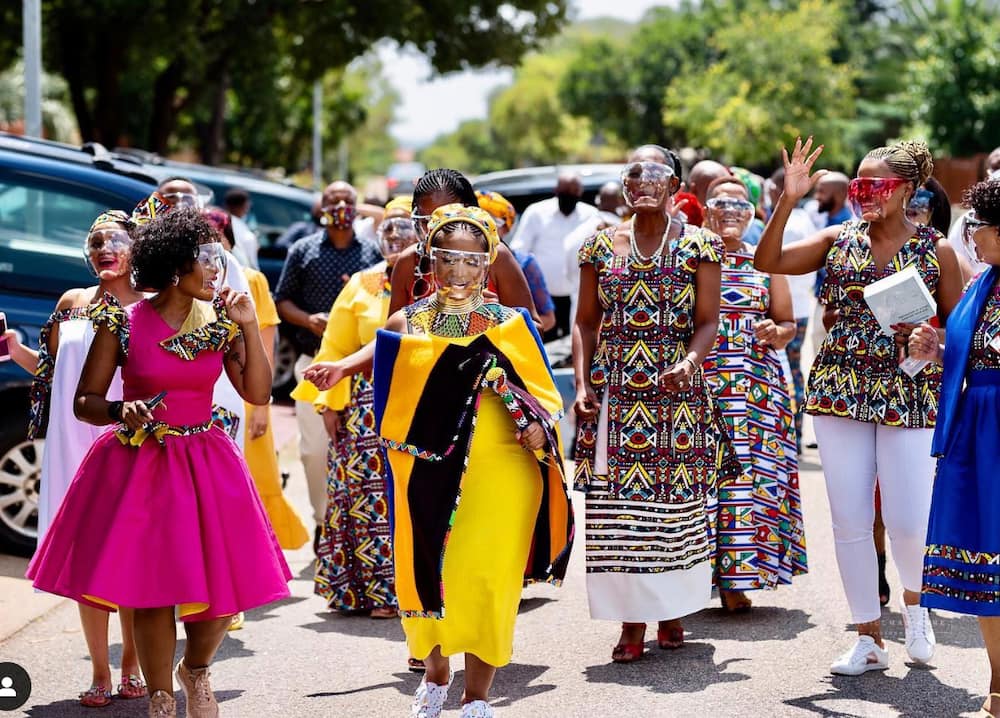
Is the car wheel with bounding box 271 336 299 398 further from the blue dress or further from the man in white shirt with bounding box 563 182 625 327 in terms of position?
the blue dress

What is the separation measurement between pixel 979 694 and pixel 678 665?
1238mm

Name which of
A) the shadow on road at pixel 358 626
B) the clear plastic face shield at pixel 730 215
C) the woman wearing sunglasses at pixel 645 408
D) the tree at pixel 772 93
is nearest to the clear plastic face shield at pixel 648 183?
the woman wearing sunglasses at pixel 645 408

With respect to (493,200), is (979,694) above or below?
below

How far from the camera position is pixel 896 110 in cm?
5803

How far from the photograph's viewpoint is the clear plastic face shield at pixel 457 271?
18.3 ft

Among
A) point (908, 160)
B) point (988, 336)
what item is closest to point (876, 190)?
point (908, 160)

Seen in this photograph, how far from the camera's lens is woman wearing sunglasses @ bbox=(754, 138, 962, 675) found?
6.34 meters

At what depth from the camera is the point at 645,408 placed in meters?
6.69

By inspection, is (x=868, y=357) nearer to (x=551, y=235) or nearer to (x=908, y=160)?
(x=908, y=160)

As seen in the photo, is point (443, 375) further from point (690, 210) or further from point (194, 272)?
point (690, 210)

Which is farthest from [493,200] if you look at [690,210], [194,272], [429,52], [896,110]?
[896,110]

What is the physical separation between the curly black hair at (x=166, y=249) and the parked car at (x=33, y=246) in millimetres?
3276

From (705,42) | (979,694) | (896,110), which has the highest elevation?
(705,42)

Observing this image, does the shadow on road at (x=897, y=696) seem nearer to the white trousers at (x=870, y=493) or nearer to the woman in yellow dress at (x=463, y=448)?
the white trousers at (x=870, y=493)
